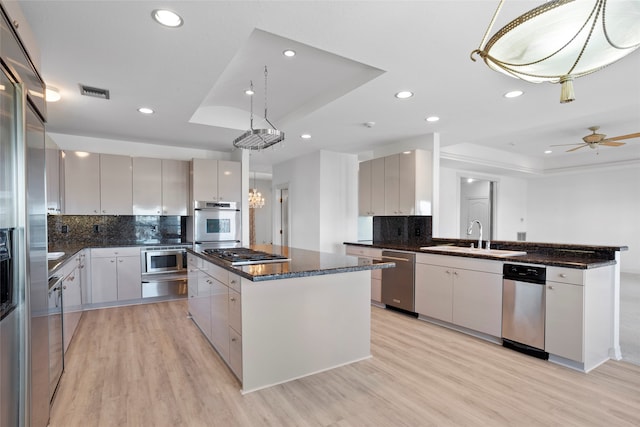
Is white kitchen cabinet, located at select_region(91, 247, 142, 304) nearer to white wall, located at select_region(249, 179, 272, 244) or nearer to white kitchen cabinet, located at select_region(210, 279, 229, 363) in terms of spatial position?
white kitchen cabinet, located at select_region(210, 279, 229, 363)

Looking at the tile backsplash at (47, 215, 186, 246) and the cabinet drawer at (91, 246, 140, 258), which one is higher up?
the tile backsplash at (47, 215, 186, 246)

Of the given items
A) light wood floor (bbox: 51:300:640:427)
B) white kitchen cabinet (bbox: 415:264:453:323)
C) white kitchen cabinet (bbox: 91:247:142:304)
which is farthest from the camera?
white kitchen cabinet (bbox: 91:247:142:304)

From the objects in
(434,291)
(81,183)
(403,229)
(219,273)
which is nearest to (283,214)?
(403,229)

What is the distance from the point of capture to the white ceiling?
1810mm

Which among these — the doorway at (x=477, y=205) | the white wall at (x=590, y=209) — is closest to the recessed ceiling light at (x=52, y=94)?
the doorway at (x=477, y=205)

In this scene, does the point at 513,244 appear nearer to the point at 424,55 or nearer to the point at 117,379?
the point at 424,55

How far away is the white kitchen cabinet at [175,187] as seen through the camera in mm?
4992

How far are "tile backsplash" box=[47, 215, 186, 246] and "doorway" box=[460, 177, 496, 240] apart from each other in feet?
19.9

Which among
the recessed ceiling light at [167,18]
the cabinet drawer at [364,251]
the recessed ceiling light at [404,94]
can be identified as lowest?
the cabinet drawer at [364,251]

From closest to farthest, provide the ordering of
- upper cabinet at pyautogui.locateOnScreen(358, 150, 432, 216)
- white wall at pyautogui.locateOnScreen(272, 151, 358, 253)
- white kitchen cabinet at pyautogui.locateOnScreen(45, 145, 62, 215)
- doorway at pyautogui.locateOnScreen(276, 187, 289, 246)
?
white kitchen cabinet at pyautogui.locateOnScreen(45, 145, 62, 215), upper cabinet at pyautogui.locateOnScreen(358, 150, 432, 216), white wall at pyautogui.locateOnScreen(272, 151, 358, 253), doorway at pyautogui.locateOnScreen(276, 187, 289, 246)

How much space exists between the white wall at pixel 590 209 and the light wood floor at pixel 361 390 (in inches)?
238

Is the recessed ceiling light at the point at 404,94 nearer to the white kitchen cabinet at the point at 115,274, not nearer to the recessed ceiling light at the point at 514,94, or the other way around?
the recessed ceiling light at the point at 514,94

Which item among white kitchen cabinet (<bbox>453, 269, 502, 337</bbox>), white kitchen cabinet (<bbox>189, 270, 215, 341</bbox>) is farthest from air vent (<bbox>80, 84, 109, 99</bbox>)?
white kitchen cabinet (<bbox>453, 269, 502, 337</bbox>)

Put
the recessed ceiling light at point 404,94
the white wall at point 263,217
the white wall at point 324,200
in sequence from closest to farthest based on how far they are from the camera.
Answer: the recessed ceiling light at point 404,94, the white wall at point 324,200, the white wall at point 263,217
